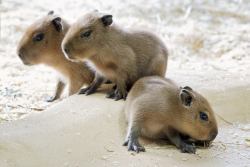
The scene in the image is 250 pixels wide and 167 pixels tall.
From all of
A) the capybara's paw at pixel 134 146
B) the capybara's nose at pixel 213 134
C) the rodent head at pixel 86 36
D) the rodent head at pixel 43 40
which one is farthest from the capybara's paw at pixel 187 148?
the rodent head at pixel 43 40

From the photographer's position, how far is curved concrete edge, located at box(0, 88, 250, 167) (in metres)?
4.11

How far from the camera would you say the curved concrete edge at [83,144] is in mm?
4109

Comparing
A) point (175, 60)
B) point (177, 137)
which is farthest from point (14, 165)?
point (175, 60)

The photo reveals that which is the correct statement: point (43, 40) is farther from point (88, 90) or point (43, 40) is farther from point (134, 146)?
point (134, 146)

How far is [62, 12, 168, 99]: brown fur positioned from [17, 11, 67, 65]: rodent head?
45 cm

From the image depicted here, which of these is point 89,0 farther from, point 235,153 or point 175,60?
point 235,153

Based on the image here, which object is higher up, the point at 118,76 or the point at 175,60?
the point at 118,76

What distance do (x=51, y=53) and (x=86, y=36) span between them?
0.70m

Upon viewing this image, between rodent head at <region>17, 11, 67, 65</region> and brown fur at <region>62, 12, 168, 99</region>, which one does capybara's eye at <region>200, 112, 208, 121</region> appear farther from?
rodent head at <region>17, 11, 67, 65</region>

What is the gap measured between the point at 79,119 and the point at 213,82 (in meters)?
1.92

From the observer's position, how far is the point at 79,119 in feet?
15.9

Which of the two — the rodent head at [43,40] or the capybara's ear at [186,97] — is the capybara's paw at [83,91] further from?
the capybara's ear at [186,97]

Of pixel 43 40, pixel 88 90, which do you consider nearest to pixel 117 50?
pixel 88 90

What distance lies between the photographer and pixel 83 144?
4.38m
